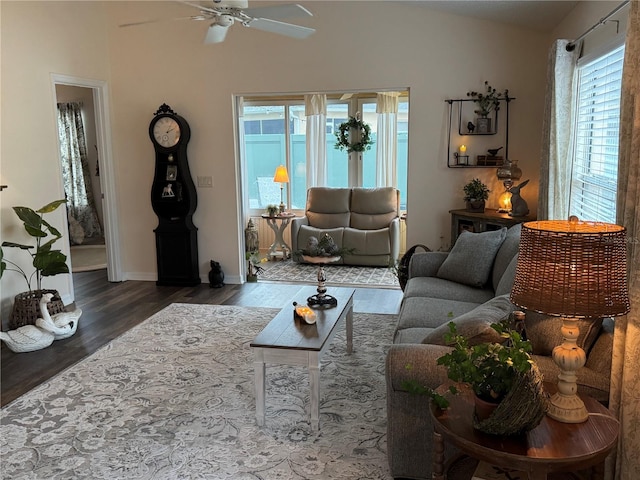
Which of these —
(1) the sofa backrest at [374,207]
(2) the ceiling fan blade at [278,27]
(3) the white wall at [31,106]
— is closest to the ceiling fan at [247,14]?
(2) the ceiling fan blade at [278,27]

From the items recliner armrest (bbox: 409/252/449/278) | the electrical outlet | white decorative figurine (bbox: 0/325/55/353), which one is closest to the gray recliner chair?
the electrical outlet

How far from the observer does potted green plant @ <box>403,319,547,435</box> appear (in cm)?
156

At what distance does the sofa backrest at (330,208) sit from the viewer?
718 centimetres

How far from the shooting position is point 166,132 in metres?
5.58

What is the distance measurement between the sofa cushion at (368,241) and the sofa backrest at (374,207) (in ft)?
0.72

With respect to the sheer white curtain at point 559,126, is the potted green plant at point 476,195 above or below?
below

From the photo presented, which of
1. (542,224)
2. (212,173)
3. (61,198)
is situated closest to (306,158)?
(212,173)

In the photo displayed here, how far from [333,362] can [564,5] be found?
321 centimetres

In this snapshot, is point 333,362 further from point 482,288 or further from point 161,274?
point 161,274

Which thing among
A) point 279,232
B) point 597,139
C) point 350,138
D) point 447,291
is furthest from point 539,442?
point 350,138

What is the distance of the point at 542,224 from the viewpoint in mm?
1907

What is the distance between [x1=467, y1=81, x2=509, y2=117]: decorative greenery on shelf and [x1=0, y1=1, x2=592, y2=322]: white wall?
0.09m

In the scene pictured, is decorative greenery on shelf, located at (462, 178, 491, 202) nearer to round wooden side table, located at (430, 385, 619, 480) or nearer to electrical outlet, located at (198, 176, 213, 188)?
electrical outlet, located at (198, 176, 213, 188)

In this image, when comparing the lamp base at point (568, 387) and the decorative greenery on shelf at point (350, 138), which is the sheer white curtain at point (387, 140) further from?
the lamp base at point (568, 387)
